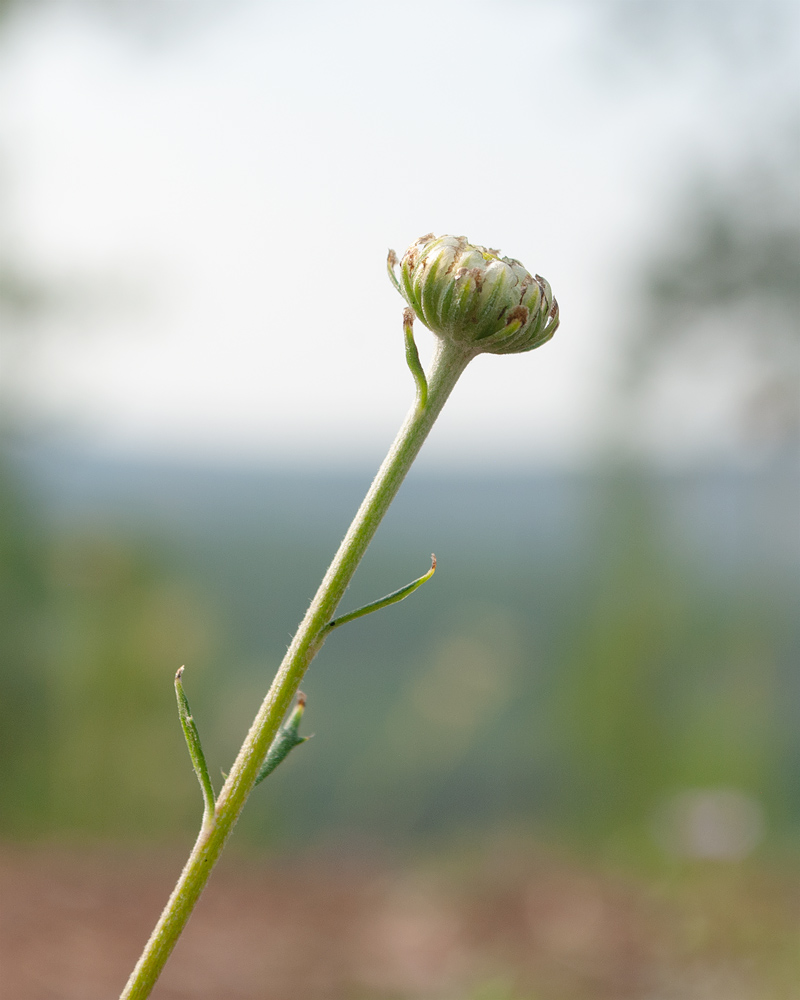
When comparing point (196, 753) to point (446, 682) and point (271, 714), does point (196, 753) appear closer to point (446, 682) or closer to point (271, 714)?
point (271, 714)

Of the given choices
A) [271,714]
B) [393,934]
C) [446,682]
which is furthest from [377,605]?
[446,682]

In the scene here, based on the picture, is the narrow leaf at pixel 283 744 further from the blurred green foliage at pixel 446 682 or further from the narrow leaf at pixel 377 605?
the blurred green foliage at pixel 446 682

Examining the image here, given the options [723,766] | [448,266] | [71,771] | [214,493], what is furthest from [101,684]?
[214,493]

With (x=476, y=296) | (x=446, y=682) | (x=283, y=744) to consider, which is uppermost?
(x=476, y=296)

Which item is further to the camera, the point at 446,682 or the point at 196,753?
the point at 446,682

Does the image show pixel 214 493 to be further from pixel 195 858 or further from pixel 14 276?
pixel 195 858

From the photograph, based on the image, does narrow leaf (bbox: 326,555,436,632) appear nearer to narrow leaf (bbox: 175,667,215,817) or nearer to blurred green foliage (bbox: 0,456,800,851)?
narrow leaf (bbox: 175,667,215,817)

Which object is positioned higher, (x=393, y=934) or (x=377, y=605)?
(x=377, y=605)
